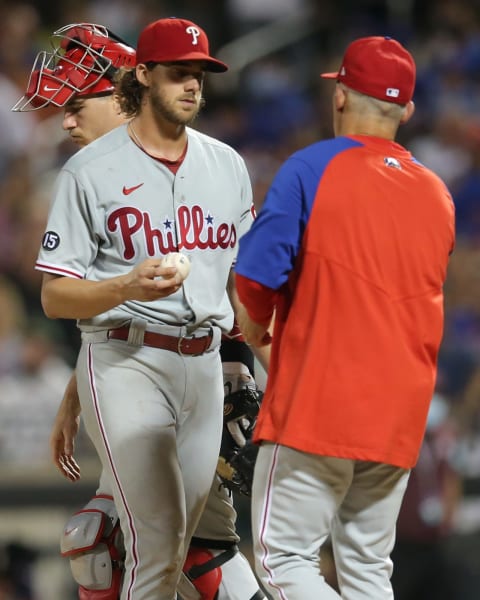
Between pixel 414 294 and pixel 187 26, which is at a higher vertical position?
pixel 187 26

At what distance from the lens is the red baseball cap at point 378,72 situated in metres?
2.96

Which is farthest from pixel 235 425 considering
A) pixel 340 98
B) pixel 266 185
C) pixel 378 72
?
pixel 266 185

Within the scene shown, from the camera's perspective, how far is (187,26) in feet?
10.6

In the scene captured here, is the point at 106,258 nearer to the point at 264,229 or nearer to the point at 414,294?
the point at 264,229

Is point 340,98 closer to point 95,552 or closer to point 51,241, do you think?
point 51,241

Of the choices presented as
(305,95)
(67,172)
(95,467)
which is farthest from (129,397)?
(305,95)

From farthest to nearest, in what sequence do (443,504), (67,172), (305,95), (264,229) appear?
1. (305,95)
2. (443,504)
3. (67,172)
4. (264,229)

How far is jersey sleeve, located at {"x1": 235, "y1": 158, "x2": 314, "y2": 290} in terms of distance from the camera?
2869 mm

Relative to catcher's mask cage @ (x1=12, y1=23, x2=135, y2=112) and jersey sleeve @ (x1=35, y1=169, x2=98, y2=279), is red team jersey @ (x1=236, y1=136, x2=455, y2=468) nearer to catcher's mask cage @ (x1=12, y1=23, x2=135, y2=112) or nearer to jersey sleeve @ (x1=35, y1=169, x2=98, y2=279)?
jersey sleeve @ (x1=35, y1=169, x2=98, y2=279)

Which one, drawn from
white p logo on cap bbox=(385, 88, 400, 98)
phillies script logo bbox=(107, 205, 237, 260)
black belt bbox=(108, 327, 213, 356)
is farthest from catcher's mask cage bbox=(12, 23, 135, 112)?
white p logo on cap bbox=(385, 88, 400, 98)

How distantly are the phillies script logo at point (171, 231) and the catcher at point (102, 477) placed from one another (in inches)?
16.2

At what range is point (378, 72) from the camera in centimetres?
295

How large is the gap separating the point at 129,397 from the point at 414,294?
0.85 meters

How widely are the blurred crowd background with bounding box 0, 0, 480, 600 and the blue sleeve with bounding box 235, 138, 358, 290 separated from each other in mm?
3321
